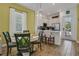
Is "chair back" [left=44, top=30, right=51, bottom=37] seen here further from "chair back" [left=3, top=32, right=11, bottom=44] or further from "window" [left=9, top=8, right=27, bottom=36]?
"chair back" [left=3, top=32, right=11, bottom=44]

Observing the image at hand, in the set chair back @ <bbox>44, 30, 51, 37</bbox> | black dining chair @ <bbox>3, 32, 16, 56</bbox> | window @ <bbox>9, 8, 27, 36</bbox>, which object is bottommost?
black dining chair @ <bbox>3, 32, 16, 56</bbox>

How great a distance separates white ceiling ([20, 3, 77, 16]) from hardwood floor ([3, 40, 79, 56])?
0.65m

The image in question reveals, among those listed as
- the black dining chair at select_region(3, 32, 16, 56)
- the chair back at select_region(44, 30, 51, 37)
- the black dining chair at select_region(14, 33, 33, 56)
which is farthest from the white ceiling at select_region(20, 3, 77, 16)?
the black dining chair at select_region(3, 32, 16, 56)

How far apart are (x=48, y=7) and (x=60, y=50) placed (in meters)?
0.88

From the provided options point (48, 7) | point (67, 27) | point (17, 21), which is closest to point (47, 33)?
point (67, 27)

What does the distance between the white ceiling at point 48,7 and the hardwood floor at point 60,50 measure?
→ 65cm

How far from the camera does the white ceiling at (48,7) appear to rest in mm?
2467

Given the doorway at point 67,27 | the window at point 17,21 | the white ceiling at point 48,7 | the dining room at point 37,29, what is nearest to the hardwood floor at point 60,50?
the dining room at point 37,29

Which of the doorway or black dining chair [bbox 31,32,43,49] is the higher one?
the doorway

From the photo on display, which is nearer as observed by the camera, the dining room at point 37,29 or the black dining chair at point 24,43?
the dining room at point 37,29

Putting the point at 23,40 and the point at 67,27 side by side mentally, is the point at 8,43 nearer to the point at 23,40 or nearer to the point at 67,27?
the point at 23,40

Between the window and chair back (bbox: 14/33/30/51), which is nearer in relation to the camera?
the window

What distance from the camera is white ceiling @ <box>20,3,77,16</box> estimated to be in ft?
8.09

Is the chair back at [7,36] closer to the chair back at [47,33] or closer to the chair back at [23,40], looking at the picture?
the chair back at [23,40]
